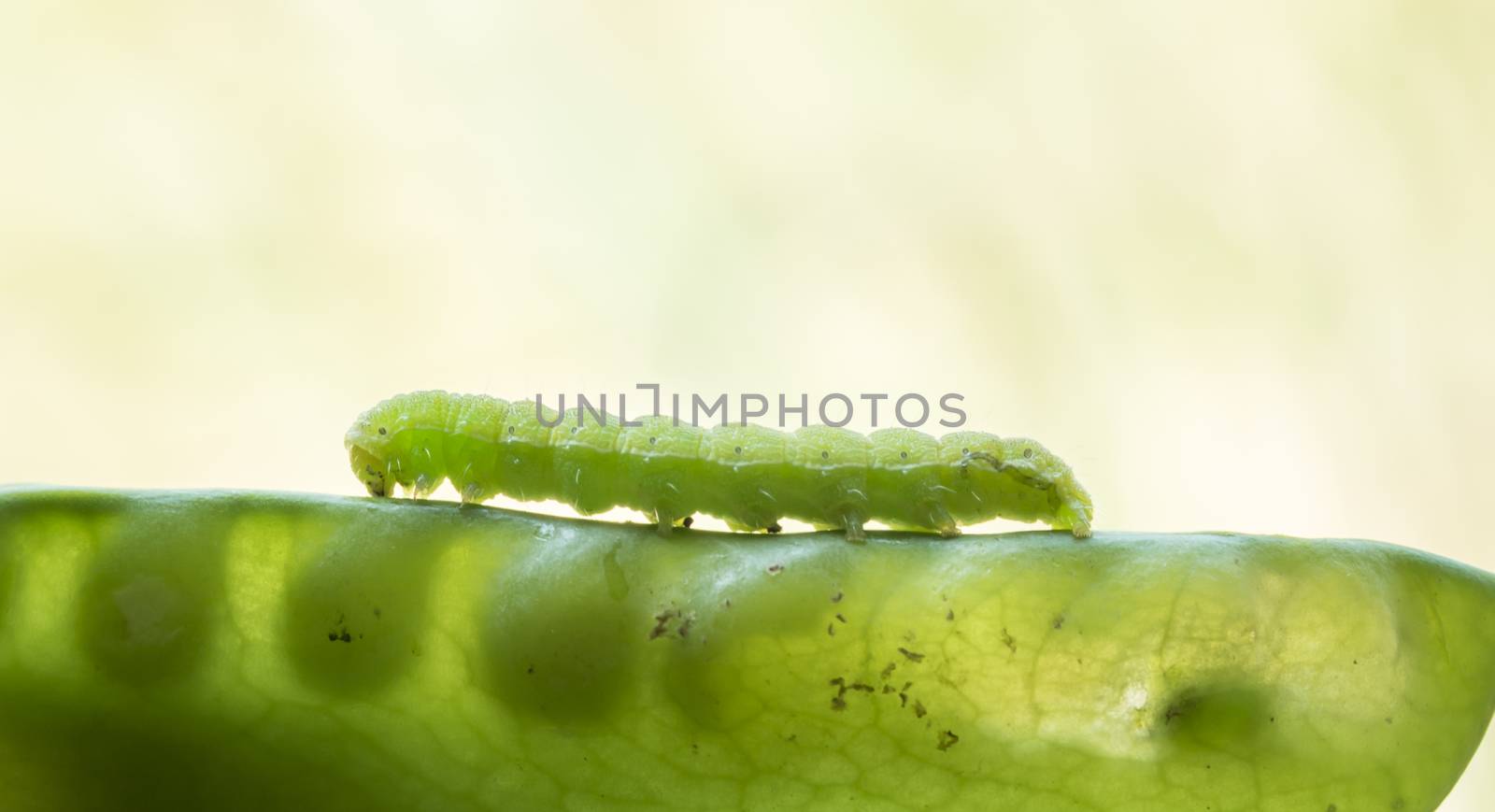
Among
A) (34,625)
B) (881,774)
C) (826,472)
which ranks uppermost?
(826,472)

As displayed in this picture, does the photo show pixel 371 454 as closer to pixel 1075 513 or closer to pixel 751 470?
pixel 751 470

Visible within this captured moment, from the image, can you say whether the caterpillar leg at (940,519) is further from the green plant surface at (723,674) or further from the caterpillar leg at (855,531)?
the green plant surface at (723,674)

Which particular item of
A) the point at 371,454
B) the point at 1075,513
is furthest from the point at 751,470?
the point at 371,454

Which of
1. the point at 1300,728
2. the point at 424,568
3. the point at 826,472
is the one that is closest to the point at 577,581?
the point at 424,568

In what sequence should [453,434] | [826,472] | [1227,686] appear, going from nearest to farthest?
[1227,686] < [826,472] < [453,434]

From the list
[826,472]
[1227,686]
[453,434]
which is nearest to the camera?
[1227,686]

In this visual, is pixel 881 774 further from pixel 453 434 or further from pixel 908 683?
pixel 453 434

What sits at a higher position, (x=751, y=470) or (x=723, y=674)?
(x=751, y=470)
